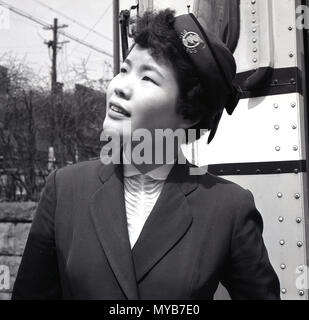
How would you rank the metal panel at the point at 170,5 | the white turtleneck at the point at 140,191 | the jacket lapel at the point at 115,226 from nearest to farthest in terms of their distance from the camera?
the jacket lapel at the point at 115,226 → the white turtleneck at the point at 140,191 → the metal panel at the point at 170,5

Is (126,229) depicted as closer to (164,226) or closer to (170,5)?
(164,226)

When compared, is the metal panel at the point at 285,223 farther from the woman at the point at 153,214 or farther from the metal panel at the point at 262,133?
the woman at the point at 153,214

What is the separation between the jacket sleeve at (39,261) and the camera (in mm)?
1123

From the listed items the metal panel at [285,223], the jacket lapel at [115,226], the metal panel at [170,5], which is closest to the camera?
the jacket lapel at [115,226]

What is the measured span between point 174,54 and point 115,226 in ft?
1.45

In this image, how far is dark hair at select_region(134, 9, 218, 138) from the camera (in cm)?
110

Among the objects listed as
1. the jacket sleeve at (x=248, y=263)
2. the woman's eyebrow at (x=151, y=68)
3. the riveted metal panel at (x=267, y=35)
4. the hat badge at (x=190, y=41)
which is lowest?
the jacket sleeve at (x=248, y=263)

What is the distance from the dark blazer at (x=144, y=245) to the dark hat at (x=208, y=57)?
9.4 inches

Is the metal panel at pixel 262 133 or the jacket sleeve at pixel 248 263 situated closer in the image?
the jacket sleeve at pixel 248 263

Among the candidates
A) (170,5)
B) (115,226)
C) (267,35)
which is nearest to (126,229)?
(115,226)

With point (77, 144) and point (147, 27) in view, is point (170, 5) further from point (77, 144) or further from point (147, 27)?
point (77, 144)

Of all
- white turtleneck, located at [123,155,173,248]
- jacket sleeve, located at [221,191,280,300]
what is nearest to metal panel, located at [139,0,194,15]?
white turtleneck, located at [123,155,173,248]

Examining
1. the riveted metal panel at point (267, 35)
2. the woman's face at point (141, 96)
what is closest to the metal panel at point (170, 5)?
the riveted metal panel at point (267, 35)
